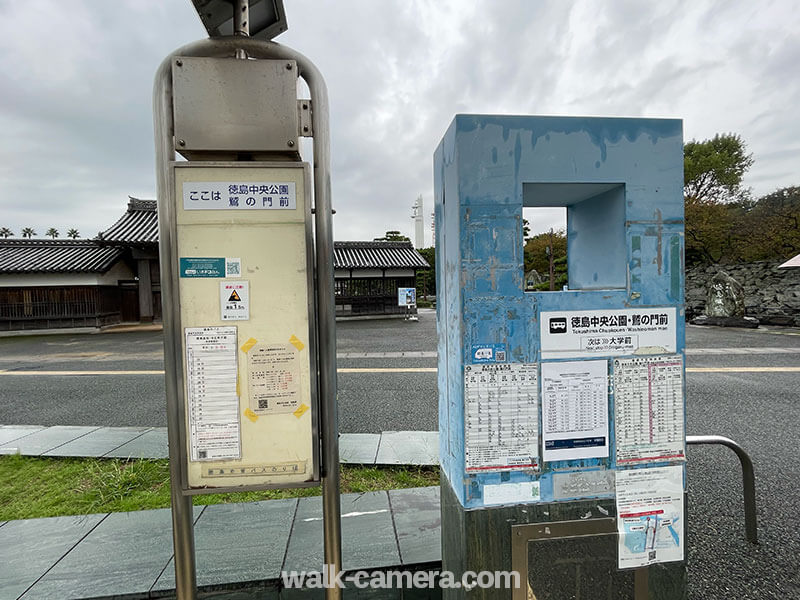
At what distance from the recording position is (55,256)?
18109mm

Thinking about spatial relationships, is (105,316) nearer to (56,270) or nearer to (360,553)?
A: (56,270)

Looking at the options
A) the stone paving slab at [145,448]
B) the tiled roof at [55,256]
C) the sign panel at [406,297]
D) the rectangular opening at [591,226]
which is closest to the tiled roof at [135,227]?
the tiled roof at [55,256]

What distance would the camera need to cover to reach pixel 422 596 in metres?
2.14

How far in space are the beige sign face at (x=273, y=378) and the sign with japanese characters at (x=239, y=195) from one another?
1.82ft

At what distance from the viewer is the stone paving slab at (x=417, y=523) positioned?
7.26 feet

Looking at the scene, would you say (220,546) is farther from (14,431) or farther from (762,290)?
(762,290)

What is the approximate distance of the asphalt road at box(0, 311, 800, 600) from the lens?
2600 millimetres

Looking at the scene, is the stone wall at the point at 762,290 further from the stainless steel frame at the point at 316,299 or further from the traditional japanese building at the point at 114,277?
the stainless steel frame at the point at 316,299

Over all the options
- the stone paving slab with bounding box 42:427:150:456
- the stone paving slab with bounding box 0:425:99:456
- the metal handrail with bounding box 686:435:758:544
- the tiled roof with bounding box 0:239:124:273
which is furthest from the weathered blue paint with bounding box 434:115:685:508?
the tiled roof with bounding box 0:239:124:273

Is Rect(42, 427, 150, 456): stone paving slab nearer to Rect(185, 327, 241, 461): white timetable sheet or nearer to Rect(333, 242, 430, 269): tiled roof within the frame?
Rect(185, 327, 241, 461): white timetable sheet

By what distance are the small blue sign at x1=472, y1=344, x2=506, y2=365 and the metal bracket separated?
109 cm

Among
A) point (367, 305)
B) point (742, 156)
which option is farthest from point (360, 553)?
point (742, 156)

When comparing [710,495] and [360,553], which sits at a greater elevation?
[360,553]

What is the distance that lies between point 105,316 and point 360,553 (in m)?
20.0
